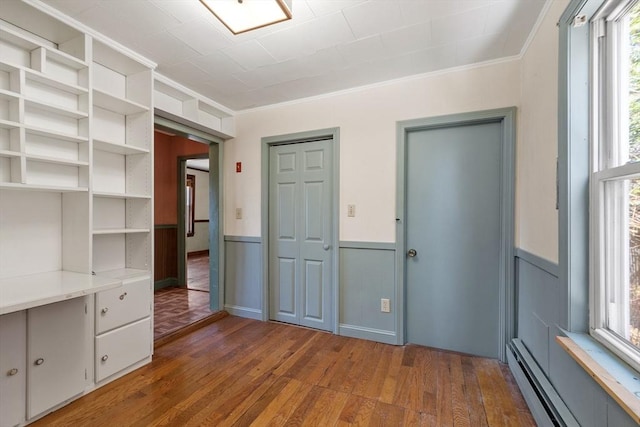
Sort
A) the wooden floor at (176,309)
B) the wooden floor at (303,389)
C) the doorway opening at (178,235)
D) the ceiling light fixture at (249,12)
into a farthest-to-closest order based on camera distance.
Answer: the doorway opening at (178,235)
the wooden floor at (176,309)
the wooden floor at (303,389)
the ceiling light fixture at (249,12)

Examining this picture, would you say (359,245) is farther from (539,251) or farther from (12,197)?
(12,197)

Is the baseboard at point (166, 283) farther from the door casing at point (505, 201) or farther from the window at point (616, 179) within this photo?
the window at point (616, 179)

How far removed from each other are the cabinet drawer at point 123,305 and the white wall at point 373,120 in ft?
4.03

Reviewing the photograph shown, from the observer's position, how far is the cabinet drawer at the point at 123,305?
1872 mm

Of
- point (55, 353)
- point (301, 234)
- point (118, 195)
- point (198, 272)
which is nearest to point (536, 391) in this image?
point (301, 234)

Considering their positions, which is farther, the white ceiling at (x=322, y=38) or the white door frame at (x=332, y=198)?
the white door frame at (x=332, y=198)

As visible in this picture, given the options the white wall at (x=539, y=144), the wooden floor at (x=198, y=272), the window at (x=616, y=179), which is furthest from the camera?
the wooden floor at (x=198, y=272)

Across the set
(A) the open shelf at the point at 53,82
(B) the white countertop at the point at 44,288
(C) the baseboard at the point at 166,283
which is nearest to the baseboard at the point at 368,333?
(B) the white countertop at the point at 44,288

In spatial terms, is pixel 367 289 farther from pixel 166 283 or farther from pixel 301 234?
pixel 166 283

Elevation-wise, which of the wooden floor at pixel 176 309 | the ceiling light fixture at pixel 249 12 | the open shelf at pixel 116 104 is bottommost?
the wooden floor at pixel 176 309

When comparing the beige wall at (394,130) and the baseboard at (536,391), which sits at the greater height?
the beige wall at (394,130)

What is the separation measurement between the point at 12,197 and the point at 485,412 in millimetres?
3155

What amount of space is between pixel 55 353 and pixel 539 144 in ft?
10.5

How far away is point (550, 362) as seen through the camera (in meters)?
1.50
